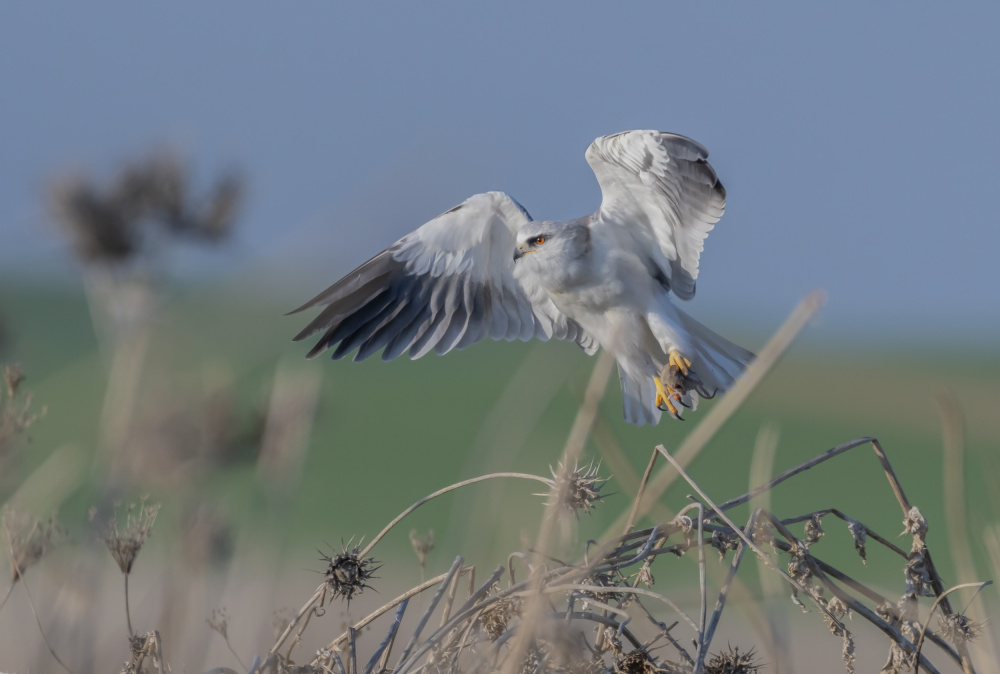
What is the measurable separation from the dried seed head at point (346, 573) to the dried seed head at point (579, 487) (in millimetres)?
499

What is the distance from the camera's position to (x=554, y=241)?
19.2ft

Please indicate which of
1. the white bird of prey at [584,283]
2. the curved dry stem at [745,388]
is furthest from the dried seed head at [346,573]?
the white bird of prey at [584,283]

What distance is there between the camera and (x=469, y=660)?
9.51 ft

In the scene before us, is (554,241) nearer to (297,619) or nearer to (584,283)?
(584,283)

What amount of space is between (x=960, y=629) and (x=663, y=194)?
11.0 feet

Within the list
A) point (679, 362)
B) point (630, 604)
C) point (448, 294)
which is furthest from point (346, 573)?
point (448, 294)

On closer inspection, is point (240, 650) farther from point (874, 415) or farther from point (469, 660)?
point (874, 415)

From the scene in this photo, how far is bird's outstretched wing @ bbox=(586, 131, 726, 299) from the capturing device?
5.26 meters

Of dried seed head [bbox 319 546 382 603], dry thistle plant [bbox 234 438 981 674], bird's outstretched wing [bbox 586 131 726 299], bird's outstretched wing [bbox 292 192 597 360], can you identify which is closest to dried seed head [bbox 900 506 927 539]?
dry thistle plant [bbox 234 438 981 674]

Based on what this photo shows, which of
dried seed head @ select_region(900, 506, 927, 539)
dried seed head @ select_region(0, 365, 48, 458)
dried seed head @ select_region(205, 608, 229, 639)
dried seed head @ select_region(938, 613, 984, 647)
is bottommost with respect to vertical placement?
dried seed head @ select_region(938, 613, 984, 647)

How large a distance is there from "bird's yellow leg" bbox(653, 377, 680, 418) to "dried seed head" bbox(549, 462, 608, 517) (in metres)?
3.26

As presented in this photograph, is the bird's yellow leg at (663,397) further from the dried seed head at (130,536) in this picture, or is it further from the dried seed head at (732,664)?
the dried seed head at (130,536)

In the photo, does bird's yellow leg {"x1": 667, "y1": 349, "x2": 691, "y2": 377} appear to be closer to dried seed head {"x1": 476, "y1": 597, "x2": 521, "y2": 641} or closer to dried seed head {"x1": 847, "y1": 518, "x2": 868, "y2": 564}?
dried seed head {"x1": 847, "y1": 518, "x2": 868, "y2": 564}

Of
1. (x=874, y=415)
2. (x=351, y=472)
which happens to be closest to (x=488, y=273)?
(x=351, y=472)
